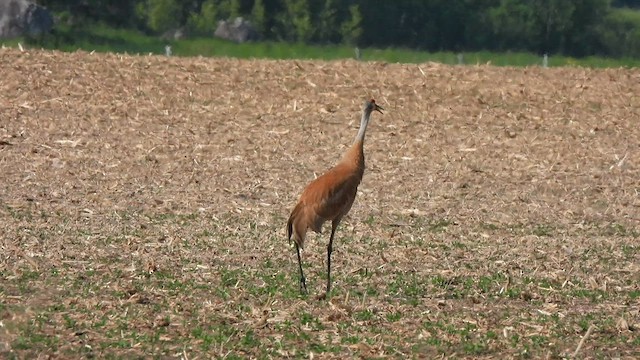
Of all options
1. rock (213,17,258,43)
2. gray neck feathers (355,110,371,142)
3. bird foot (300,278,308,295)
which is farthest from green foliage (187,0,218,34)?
bird foot (300,278,308,295)

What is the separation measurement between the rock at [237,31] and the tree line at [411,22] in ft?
2.10

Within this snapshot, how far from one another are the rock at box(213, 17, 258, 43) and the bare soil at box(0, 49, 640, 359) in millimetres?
28256

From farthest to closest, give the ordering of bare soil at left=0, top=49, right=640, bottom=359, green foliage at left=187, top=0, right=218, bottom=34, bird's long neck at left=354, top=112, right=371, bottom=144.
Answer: green foliage at left=187, top=0, right=218, bottom=34 → bird's long neck at left=354, top=112, right=371, bottom=144 → bare soil at left=0, top=49, right=640, bottom=359

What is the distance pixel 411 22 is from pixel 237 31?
10.1m

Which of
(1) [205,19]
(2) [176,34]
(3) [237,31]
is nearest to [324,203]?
(3) [237,31]

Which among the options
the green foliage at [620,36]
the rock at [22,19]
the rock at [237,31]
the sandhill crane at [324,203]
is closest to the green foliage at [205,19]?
the rock at [237,31]

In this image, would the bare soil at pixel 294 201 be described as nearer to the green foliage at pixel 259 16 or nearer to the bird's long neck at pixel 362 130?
the bird's long neck at pixel 362 130

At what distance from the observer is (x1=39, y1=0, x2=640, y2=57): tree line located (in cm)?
5819

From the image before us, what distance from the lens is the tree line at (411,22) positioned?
58.2m

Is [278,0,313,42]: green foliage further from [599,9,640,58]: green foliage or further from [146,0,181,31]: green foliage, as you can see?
[599,9,640,58]: green foliage

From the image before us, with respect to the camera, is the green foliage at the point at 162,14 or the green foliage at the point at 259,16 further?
the green foliage at the point at 259,16

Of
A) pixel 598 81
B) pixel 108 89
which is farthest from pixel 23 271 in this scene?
pixel 598 81

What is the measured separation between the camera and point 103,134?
779 inches

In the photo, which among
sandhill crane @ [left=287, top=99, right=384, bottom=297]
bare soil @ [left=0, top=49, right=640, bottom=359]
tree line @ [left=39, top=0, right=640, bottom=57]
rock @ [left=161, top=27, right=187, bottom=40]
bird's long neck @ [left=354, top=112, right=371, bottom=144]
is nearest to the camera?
bare soil @ [left=0, top=49, right=640, bottom=359]
